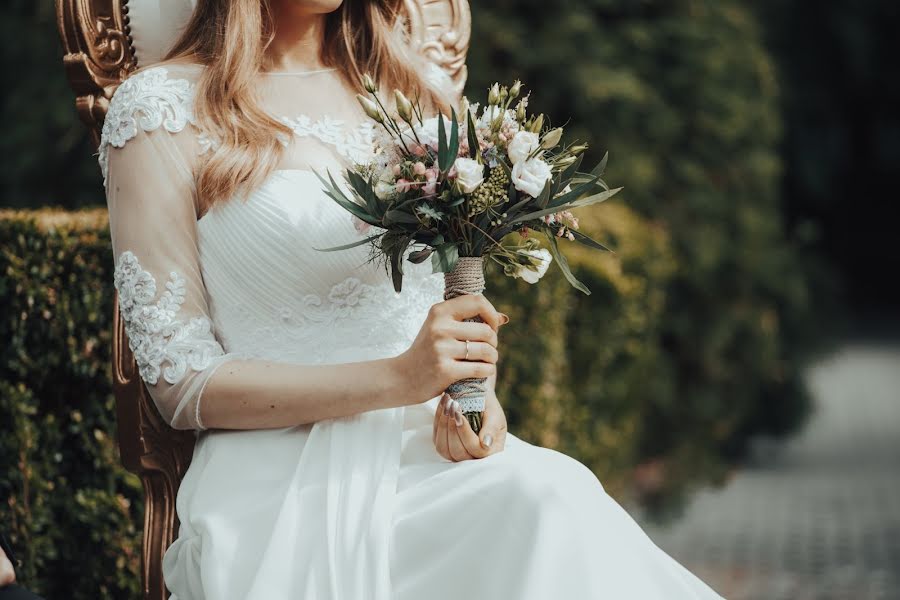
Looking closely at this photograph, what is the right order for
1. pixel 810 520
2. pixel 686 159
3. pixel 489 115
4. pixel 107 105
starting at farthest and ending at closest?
1. pixel 686 159
2. pixel 810 520
3. pixel 107 105
4. pixel 489 115

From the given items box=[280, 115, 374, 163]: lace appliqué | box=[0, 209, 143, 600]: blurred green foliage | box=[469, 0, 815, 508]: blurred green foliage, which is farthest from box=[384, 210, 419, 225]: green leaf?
box=[469, 0, 815, 508]: blurred green foliage

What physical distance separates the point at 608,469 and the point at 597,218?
46.3 inches

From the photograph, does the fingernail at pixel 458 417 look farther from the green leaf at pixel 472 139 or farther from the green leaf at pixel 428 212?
the green leaf at pixel 472 139

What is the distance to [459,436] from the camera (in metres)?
2.34

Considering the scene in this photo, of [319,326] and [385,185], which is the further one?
[319,326]

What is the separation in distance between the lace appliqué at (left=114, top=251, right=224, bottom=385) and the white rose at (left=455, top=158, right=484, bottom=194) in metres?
0.64

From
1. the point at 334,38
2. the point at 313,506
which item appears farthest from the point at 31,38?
the point at 313,506

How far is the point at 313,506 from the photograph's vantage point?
2307 mm

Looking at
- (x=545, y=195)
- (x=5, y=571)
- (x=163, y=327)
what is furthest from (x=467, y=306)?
(x=5, y=571)

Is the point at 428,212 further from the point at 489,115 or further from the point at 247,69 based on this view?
the point at 247,69

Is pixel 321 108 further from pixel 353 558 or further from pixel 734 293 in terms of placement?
pixel 734 293

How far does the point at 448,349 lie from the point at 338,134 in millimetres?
667

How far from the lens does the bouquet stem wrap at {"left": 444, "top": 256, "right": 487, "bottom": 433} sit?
7.75 feet

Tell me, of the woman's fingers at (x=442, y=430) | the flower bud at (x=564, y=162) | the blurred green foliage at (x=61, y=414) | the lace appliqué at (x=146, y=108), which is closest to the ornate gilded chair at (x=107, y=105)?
the lace appliqué at (x=146, y=108)
